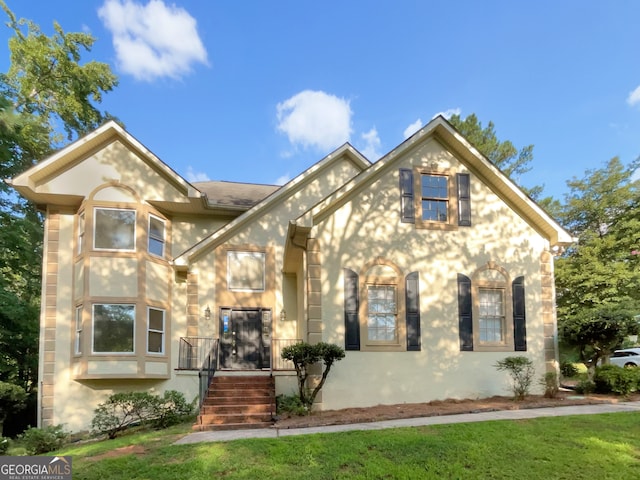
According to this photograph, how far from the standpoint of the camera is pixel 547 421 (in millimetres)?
8320

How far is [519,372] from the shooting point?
1168 cm

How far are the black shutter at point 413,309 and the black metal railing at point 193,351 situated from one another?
5922 mm

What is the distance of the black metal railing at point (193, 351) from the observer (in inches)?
536

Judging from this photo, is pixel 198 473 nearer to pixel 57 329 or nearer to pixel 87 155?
pixel 57 329

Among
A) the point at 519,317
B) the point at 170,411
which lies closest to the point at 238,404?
the point at 170,411

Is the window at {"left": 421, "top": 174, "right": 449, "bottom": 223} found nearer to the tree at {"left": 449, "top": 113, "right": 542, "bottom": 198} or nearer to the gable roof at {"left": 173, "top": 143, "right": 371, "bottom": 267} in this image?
the gable roof at {"left": 173, "top": 143, "right": 371, "bottom": 267}

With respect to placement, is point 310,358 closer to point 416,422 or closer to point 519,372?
point 416,422

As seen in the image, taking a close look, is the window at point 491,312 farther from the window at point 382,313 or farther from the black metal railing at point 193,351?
the black metal railing at point 193,351

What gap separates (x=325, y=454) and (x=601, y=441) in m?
4.19

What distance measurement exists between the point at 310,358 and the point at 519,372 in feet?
17.8

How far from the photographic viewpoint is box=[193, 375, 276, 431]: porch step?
948cm

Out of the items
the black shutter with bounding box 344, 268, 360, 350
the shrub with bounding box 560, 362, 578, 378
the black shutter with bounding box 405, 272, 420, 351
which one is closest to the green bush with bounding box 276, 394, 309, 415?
the black shutter with bounding box 344, 268, 360, 350

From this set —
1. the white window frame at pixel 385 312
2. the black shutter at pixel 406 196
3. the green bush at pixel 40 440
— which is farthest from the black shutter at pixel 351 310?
the green bush at pixel 40 440

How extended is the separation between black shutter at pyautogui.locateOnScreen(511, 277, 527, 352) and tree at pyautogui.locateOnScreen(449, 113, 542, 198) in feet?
49.8
